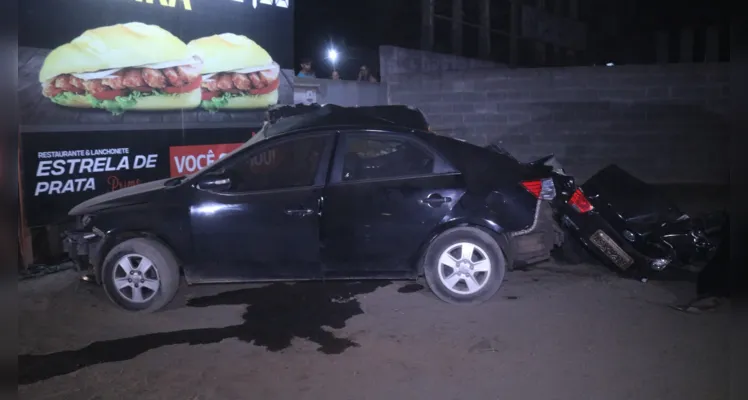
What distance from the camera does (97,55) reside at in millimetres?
8531

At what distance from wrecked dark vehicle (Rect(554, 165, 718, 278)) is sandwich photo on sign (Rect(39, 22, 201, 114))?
5.11m

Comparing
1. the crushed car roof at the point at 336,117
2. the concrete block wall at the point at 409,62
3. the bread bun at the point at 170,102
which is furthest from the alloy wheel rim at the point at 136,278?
the concrete block wall at the point at 409,62

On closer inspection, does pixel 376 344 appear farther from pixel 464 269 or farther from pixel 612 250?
pixel 612 250

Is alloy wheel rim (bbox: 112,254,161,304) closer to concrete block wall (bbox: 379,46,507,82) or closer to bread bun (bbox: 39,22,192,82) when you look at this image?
bread bun (bbox: 39,22,192,82)

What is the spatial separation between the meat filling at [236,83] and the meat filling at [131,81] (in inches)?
11.4

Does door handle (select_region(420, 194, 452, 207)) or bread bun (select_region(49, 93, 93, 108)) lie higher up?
bread bun (select_region(49, 93, 93, 108))

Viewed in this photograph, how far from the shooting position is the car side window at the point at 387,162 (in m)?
6.59

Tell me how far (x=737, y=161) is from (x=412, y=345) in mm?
2612

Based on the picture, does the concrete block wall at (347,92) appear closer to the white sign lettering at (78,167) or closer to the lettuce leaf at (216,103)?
the lettuce leaf at (216,103)

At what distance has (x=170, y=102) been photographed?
9391 mm

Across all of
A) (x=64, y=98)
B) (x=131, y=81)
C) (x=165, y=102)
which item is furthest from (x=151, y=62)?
→ (x=64, y=98)

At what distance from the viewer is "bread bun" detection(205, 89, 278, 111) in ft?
33.8

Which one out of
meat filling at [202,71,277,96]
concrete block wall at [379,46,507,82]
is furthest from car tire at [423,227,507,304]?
concrete block wall at [379,46,507,82]

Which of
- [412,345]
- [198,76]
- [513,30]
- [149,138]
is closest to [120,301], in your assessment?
[412,345]
